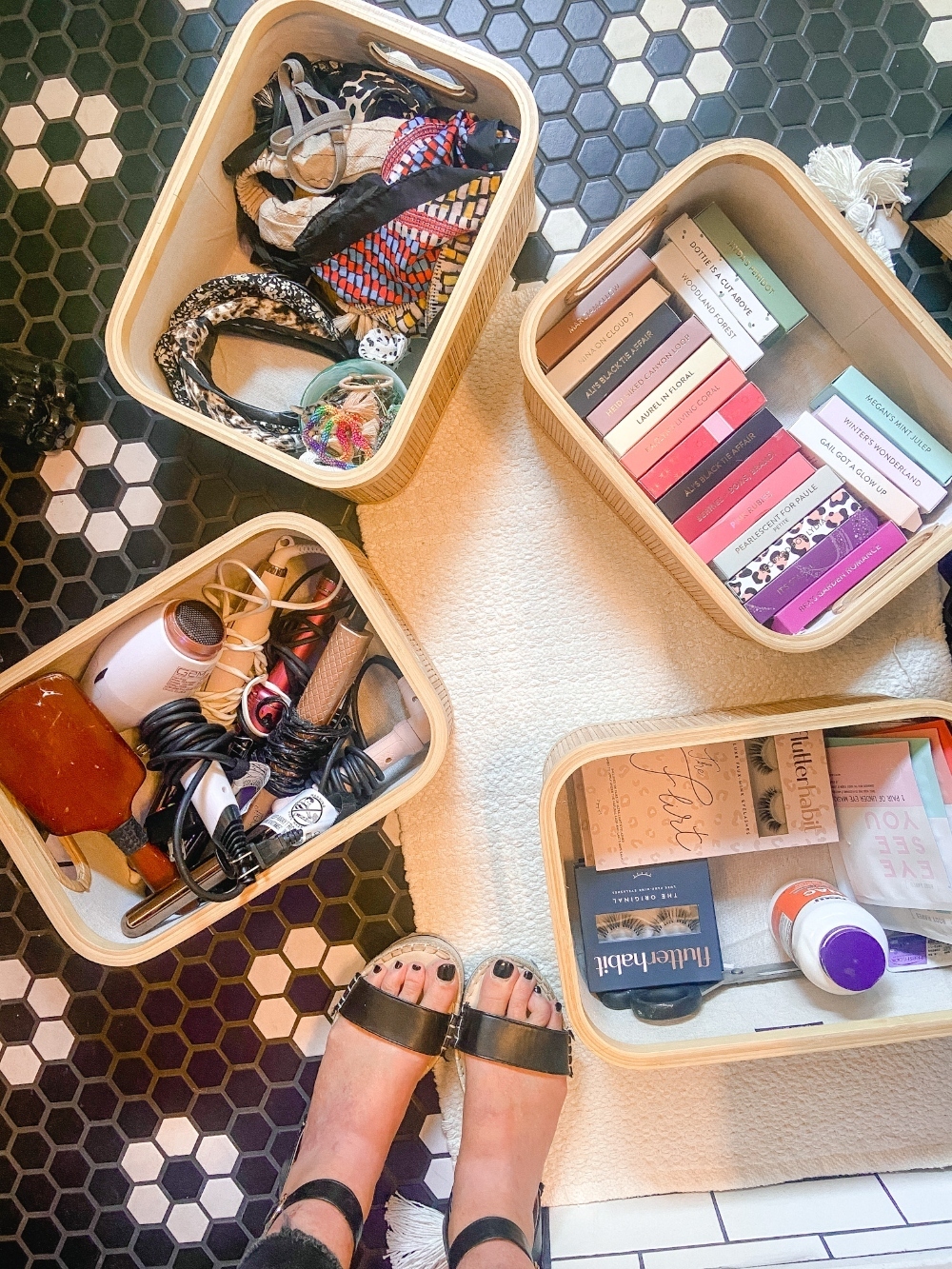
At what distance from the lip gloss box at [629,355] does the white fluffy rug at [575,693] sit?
145 mm

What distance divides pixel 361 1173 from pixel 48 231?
1.23m

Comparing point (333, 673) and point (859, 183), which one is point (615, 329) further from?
point (333, 673)

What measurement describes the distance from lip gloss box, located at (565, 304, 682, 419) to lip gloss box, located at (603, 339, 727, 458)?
0.04 m

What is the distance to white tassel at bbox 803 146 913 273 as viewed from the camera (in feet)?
3.29

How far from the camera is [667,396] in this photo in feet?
2.94

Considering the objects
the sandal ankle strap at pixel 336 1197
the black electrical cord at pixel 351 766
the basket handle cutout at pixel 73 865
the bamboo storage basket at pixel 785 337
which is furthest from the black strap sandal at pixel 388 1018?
the bamboo storage basket at pixel 785 337

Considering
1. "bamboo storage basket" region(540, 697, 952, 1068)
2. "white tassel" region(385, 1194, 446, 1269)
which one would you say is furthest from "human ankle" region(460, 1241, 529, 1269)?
"bamboo storage basket" region(540, 697, 952, 1068)

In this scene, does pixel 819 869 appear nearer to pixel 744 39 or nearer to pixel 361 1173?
pixel 361 1173

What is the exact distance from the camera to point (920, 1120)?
3.37ft

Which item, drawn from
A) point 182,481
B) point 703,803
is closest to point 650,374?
point 703,803

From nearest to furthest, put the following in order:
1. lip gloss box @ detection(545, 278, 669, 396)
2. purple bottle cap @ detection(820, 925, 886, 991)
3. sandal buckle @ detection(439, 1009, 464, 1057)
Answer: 1. purple bottle cap @ detection(820, 925, 886, 991)
2. lip gloss box @ detection(545, 278, 669, 396)
3. sandal buckle @ detection(439, 1009, 464, 1057)

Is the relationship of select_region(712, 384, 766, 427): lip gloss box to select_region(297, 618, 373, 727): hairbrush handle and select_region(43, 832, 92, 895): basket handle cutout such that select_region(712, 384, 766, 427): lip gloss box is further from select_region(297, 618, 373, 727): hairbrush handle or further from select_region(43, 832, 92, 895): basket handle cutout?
select_region(43, 832, 92, 895): basket handle cutout

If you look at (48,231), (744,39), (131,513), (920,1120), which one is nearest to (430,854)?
(131,513)

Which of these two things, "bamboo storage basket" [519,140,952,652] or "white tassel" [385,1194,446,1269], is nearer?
"bamboo storage basket" [519,140,952,652]
